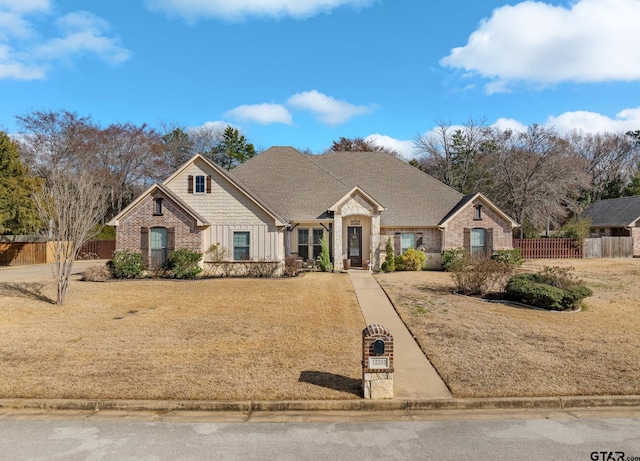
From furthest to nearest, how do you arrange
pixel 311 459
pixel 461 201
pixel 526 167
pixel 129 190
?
pixel 129 190 < pixel 526 167 < pixel 461 201 < pixel 311 459

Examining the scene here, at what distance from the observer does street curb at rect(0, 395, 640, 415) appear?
6.16 m

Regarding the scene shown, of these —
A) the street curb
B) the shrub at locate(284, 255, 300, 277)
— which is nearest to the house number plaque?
the street curb

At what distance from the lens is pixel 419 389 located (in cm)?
667

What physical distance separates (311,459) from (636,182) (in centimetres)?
6040

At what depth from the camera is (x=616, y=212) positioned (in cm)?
3947

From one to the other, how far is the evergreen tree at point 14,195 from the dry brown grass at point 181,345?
1552cm

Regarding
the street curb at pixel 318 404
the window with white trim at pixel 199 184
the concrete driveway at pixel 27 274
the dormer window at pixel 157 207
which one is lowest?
the street curb at pixel 318 404

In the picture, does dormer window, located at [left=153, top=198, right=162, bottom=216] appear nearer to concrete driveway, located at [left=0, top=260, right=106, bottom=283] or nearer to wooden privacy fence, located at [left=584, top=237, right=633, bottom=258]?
concrete driveway, located at [left=0, top=260, right=106, bottom=283]

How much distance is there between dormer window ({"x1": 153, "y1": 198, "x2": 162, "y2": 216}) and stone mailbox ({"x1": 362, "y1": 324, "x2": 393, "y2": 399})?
1655 centimetres

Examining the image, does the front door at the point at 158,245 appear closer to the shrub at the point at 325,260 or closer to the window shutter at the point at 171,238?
the window shutter at the point at 171,238

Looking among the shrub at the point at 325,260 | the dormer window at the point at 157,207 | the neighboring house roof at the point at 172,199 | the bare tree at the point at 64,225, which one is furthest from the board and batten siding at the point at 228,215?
the bare tree at the point at 64,225

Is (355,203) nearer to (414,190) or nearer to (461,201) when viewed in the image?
(414,190)

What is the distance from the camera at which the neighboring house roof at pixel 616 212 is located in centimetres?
3669

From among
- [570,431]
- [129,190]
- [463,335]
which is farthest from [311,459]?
[129,190]
